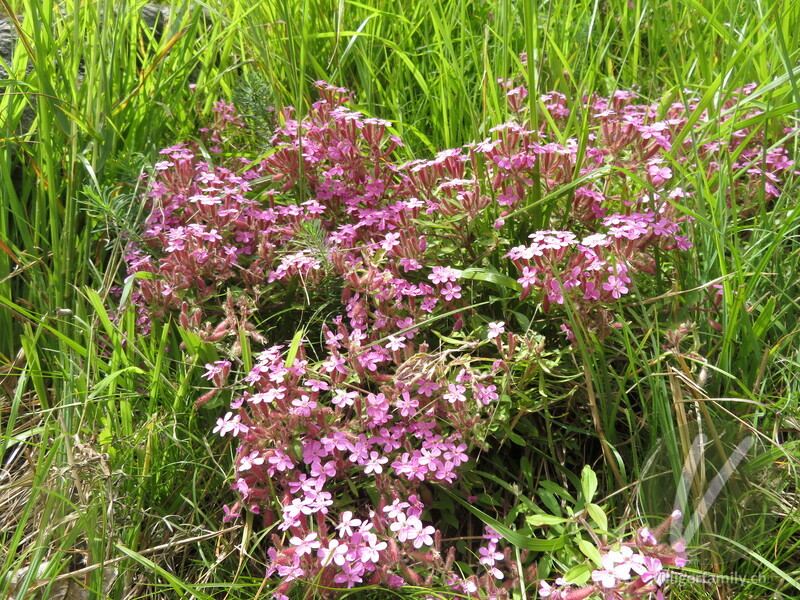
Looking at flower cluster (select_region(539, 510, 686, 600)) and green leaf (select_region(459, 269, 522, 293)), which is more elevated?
green leaf (select_region(459, 269, 522, 293))

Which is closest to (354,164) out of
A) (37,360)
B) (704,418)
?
(37,360)

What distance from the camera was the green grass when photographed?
1.70 metres

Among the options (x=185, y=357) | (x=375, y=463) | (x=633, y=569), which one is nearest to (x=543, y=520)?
(x=633, y=569)

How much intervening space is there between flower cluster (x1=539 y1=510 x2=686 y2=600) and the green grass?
0.18 m

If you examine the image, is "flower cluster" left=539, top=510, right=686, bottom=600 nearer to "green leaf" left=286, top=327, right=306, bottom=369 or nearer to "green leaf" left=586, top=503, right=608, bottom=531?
"green leaf" left=586, top=503, right=608, bottom=531

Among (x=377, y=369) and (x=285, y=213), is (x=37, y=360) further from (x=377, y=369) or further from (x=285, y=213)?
(x=377, y=369)

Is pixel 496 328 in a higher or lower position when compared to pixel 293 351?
higher

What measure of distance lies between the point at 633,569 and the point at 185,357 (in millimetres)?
1229

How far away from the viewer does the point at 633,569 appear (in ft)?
4.56

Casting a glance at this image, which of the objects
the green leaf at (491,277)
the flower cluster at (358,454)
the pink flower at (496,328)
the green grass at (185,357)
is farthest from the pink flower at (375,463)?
the green leaf at (491,277)

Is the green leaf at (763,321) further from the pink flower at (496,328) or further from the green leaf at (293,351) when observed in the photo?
the green leaf at (293,351)

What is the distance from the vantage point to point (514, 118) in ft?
7.74

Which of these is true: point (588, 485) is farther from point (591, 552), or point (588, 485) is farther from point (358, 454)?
point (358, 454)

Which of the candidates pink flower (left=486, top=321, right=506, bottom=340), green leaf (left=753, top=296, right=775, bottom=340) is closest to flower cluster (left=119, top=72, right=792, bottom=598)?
pink flower (left=486, top=321, right=506, bottom=340)
